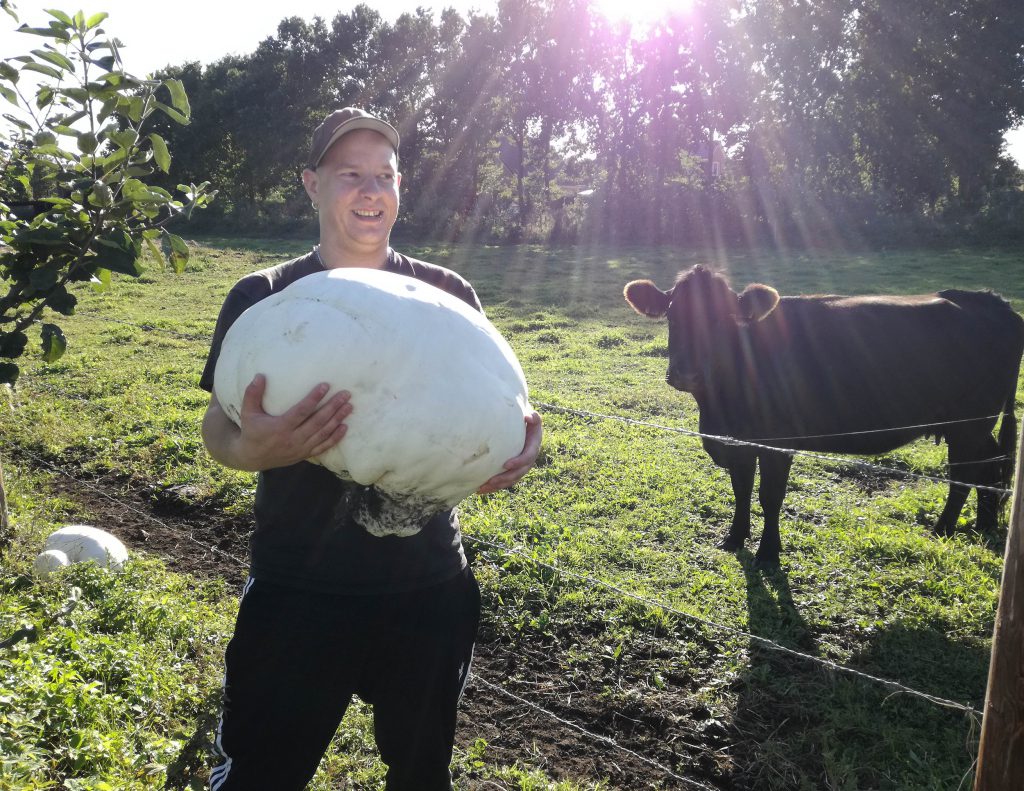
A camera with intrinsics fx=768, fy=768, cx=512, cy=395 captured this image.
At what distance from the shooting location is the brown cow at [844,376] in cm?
476

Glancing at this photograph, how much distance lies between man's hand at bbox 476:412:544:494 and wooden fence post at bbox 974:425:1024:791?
101cm

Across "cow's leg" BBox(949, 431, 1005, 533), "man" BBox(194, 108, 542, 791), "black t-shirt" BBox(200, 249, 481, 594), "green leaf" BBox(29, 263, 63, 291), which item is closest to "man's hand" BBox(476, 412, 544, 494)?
"man" BBox(194, 108, 542, 791)

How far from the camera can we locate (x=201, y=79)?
34250 millimetres

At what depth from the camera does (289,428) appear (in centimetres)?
162

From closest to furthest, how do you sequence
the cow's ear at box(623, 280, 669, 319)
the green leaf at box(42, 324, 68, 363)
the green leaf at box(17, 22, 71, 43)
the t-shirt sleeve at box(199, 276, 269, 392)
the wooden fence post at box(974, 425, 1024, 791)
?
the wooden fence post at box(974, 425, 1024, 791)
the green leaf at box(17, 22, 71, 43)
the t-shirt sleeve at box(199, 276, 269, 392)
the green leaf at box(42, 324, 68, 363)
the cow's ear at box(623, 280, 669, 319)

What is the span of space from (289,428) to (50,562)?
2943mm

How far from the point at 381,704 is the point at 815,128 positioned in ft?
102

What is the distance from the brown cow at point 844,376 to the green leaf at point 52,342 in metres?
3.37

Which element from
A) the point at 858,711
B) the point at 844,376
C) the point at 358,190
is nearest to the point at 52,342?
the point at 358,190

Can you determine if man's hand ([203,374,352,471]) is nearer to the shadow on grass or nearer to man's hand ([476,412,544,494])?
man's hand ([476,412,544,494])

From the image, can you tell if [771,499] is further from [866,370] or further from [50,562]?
[50,562]

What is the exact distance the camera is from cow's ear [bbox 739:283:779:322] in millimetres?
4607

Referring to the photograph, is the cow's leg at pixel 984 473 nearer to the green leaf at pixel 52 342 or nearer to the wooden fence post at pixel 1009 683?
the wooden fence post at pixel 1009 683

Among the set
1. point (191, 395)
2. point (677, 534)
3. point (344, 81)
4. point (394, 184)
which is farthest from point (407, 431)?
point (344, 81)
